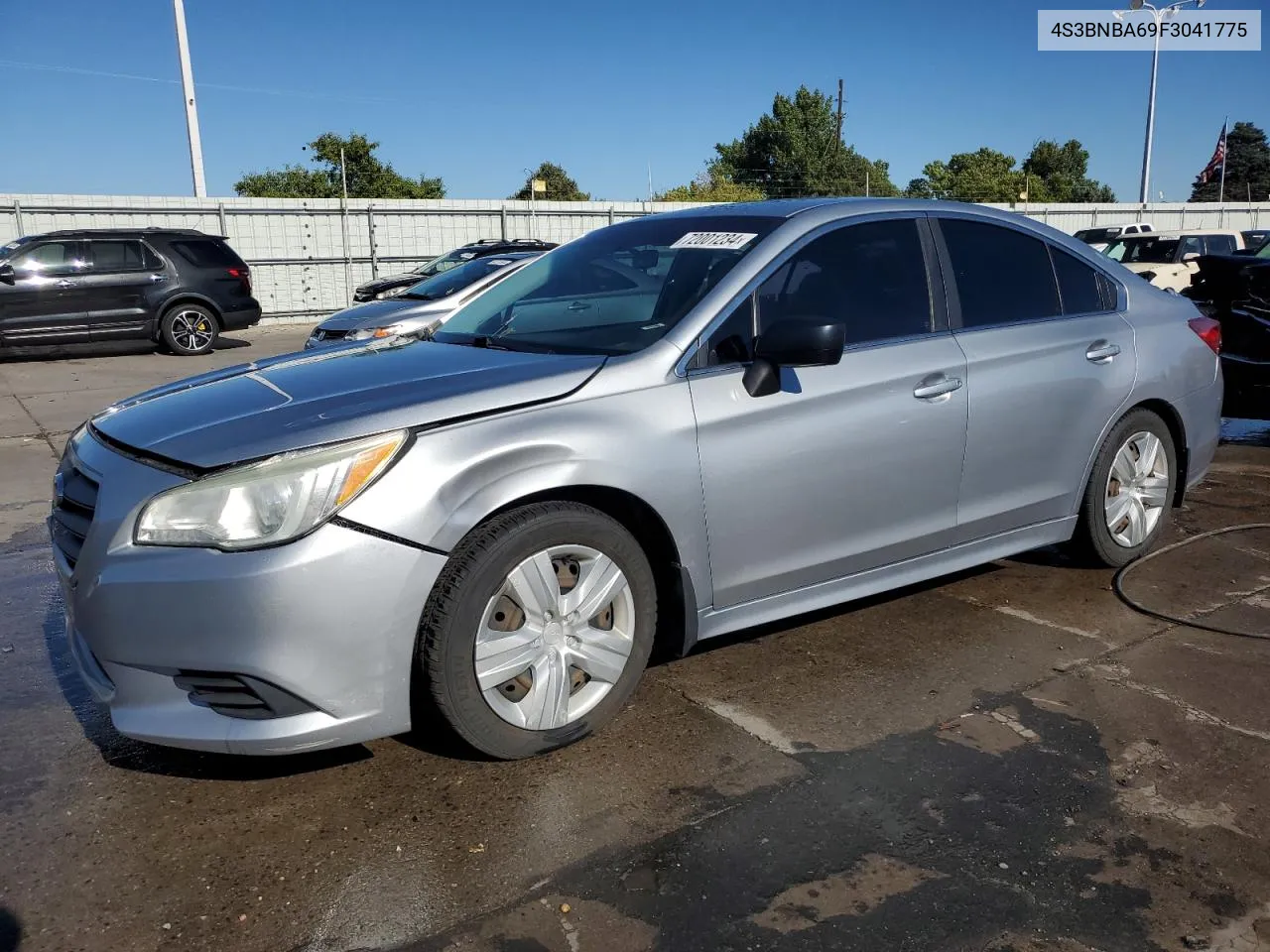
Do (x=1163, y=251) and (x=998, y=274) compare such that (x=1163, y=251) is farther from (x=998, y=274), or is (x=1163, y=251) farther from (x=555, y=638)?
(x=555, y=638)

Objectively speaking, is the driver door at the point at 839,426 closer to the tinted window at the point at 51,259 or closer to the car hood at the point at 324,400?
the car hood at the point at 324,400

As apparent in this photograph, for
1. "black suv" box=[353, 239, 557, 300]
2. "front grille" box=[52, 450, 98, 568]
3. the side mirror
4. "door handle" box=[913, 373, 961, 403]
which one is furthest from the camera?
"black suv" box=[353, 239, 557, 300]

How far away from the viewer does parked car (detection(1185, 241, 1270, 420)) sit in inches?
290

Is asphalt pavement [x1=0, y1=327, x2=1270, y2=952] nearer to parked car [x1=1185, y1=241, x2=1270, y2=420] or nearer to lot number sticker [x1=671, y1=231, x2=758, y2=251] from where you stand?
lot number sticker [x1=671, y1=231, x2=758, y2=251]

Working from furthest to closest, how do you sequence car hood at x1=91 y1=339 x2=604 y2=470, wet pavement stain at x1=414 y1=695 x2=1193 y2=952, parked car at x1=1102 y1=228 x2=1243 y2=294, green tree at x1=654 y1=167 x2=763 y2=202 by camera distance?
green tree at x1=654 y1=167 x2=763 y2=202 → parked car at x1=1102 y1=228 x2=1243 y2=294 → car hood at x1=91 y1=339 x2=604 y2=470 → wet pavement stain at x1=414 y1=695 x2=1193 y2=952

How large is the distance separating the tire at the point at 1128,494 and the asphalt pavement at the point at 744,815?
1.77 ft

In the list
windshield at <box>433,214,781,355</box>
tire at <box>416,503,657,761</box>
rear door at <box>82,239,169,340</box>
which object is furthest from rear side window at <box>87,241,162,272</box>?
tire at <box>416,503,657,761</box>

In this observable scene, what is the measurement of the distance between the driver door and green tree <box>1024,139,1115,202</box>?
95006 mm

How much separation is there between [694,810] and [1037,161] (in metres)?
102

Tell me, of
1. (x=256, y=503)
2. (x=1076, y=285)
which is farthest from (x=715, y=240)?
(x=256, y=503)

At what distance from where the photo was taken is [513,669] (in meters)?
3.01

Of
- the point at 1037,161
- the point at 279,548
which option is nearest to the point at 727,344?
the point at 279,548

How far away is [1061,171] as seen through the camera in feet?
305

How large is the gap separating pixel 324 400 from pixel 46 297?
1429 cm
